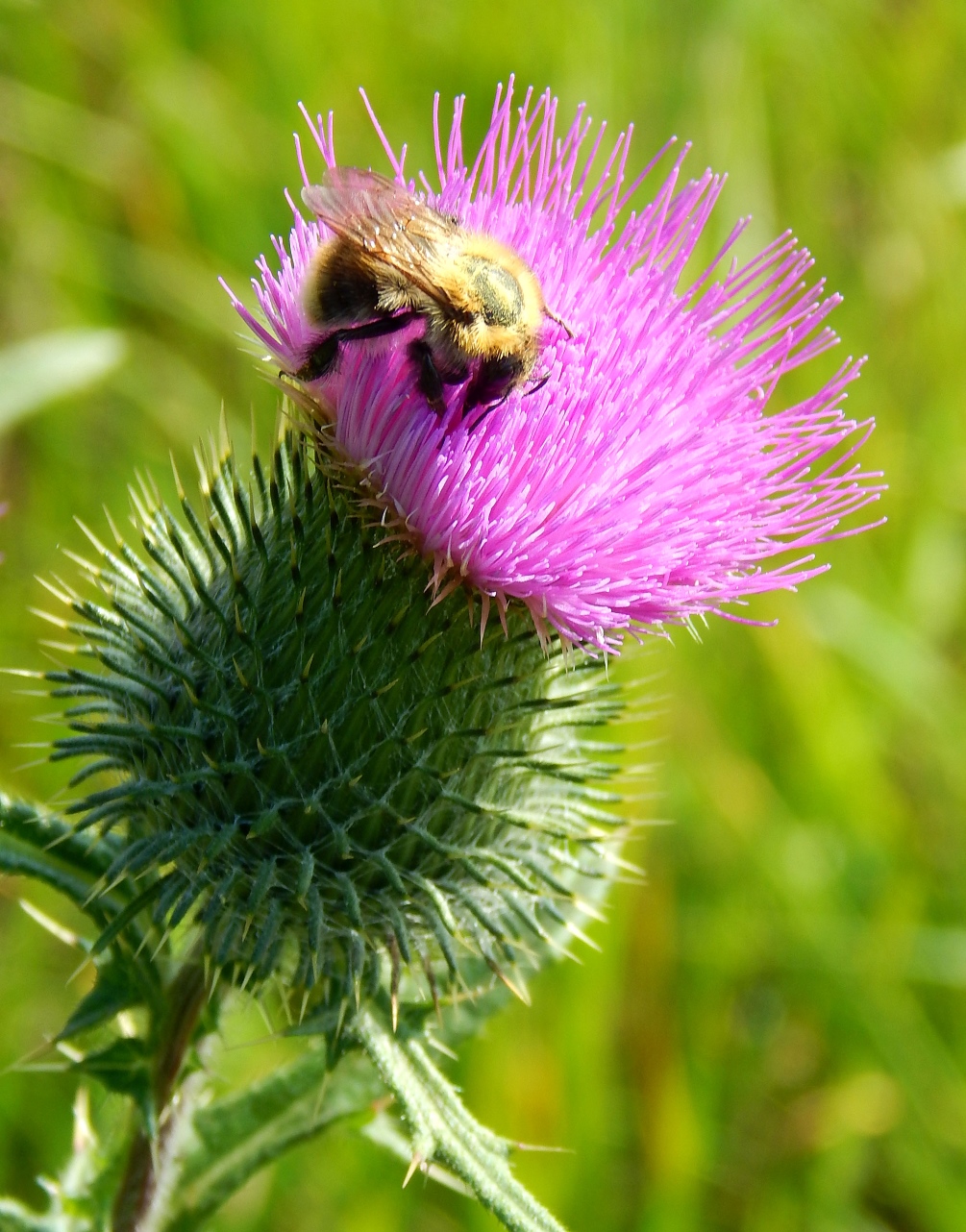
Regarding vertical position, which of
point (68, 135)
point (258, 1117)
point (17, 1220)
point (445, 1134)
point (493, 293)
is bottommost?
point (17, 1220)

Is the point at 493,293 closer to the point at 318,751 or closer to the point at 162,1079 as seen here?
the point at 318,751

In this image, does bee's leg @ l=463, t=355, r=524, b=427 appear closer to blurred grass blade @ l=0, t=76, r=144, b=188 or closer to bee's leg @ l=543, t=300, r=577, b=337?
bee's leg @ l=543, t=300, r=577, b=337

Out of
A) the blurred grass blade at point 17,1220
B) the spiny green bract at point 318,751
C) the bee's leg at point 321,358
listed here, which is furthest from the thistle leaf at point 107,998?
the bee's leg at point 321,358

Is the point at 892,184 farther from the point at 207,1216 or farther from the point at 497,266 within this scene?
the point at 207,1216

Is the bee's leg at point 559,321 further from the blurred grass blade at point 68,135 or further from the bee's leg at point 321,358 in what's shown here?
the blurred grass blade at point 68,135

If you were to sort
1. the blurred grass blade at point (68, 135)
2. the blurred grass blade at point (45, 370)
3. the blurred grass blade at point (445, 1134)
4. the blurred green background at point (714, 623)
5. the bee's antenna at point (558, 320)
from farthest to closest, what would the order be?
the blurred grass blade at point (68, 135) < the blurred green background at point (714, 623) < the blurred grass blade at point (45, 370) < the bee's antenna at point (558, 320) < the blurred grass blade at point (445, 1134)

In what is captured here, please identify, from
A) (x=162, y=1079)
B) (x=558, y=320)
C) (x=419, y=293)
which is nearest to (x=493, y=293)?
(x=419, y=293)
